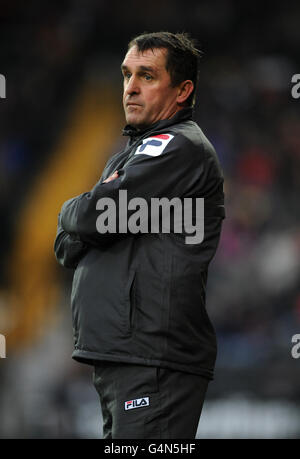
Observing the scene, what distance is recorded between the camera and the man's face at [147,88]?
2.62 m

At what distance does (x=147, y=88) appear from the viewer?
8.59ft

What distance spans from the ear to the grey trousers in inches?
36.3

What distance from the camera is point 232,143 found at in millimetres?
8984

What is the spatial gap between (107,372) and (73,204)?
0.54 metres

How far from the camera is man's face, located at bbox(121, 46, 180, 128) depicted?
262 cm

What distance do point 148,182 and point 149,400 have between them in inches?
25.8

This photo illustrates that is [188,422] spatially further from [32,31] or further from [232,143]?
[32,31]

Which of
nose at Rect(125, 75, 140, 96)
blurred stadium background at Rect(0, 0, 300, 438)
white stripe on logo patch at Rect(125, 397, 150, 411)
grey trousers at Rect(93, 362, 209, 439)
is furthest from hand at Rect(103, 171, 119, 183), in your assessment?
blurred stadium background at Rect(0, 0, 300, 438)

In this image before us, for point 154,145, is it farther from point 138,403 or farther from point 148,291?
point 138,403

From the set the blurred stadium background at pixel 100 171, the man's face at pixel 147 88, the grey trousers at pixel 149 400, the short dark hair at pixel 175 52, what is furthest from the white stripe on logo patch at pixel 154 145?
the blurred stadium background at pixel 100 171

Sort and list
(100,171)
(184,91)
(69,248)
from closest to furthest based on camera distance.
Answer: (69,248), (184,91), (100,171)

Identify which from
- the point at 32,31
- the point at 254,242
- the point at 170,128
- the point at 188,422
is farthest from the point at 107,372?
the point at 32,31

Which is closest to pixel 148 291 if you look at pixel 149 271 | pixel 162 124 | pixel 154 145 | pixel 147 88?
pixel 149 271

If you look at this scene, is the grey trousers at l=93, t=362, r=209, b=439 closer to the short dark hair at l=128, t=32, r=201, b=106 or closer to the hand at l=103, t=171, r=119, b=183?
the hand at l=103, t=171, r=119, b=183
